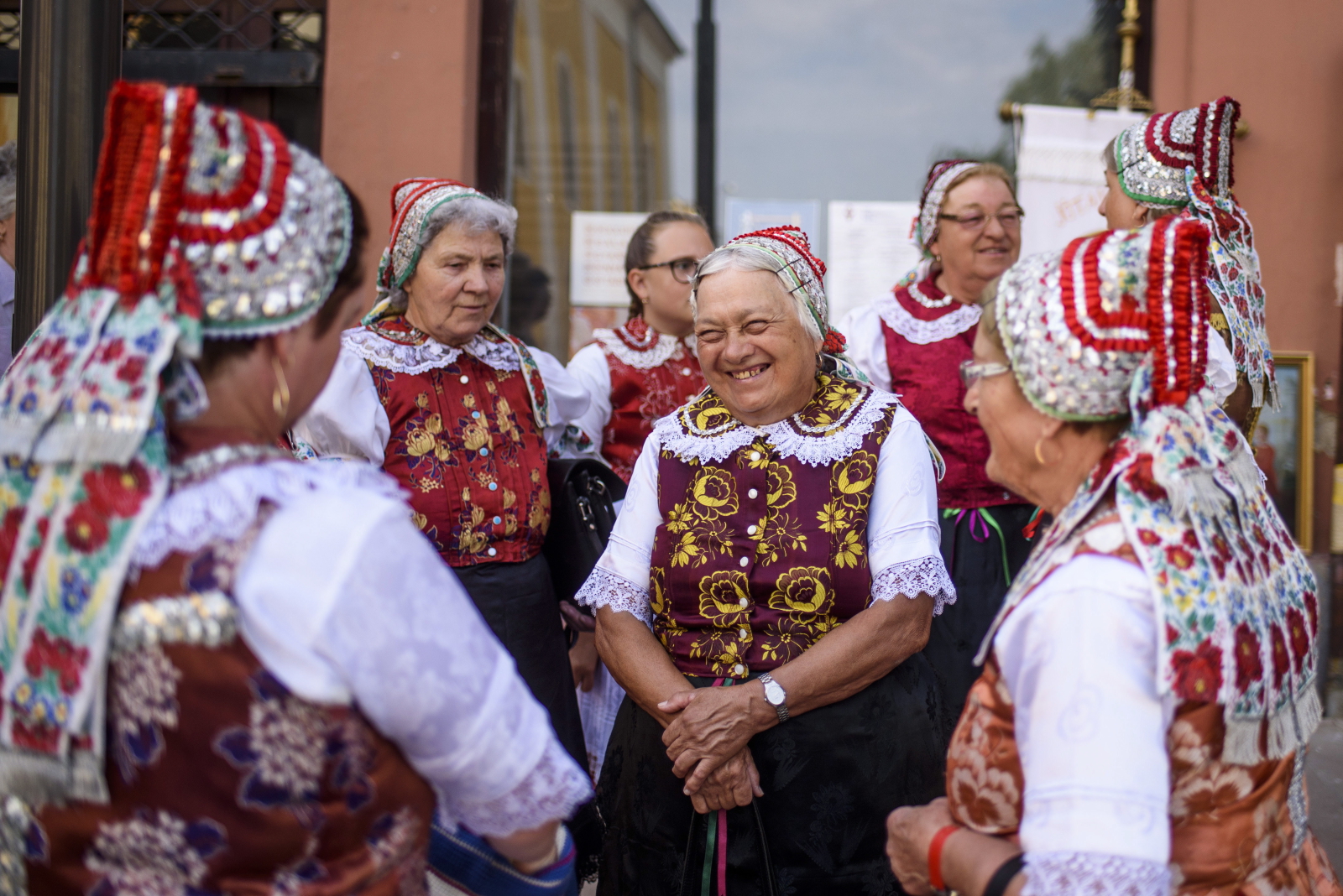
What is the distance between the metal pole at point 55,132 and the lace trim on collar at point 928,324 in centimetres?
252

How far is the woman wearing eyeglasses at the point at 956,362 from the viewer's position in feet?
11.6

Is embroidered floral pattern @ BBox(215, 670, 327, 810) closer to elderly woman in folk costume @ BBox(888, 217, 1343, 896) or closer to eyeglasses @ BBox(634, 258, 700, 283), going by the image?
elderly woman in folk costume @ BBox(888, 217, 1343, 896)

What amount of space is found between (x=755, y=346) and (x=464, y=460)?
92 cm

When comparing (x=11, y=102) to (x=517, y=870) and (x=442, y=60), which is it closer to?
(x=442, y=60)

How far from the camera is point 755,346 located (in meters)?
2.57

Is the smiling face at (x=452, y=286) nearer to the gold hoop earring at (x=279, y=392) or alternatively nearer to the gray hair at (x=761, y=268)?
the gray hair at (x=761, y=268)

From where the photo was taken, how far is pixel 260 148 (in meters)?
1.34

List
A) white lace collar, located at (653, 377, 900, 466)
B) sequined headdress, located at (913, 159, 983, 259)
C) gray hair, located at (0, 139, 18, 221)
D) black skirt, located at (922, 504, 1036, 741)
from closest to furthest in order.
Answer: white lace collar, located at (653, 377, 900, 466) < black skirt, located at (922, 504, 1036, 741) < gray hair, located at (0, 139, 18, 221) < sequined headdress, located at (913, 159, 983, 259)


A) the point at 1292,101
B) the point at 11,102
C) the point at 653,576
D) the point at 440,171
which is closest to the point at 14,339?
the point at 653,576

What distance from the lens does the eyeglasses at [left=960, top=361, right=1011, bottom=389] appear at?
1.66 meters

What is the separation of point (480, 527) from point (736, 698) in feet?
3.16

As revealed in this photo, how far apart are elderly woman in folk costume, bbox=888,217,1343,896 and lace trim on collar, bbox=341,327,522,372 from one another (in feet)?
5.97

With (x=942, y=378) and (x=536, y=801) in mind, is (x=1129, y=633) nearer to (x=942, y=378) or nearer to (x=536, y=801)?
(x=536, y=801)

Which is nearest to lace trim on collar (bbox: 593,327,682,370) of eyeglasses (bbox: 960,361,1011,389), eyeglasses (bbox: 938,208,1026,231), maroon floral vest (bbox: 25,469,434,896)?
eyeglasses (bbox: 938,208,1026,231)
